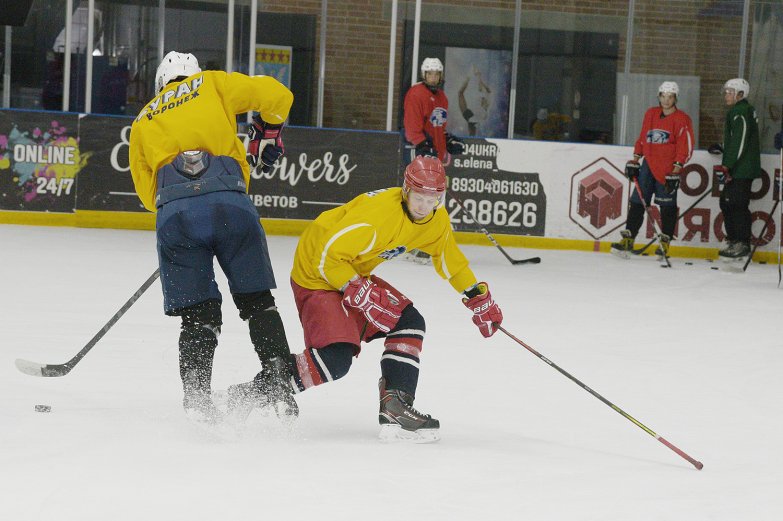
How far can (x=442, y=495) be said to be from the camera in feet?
8.87

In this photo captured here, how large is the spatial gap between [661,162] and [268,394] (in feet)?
19.6

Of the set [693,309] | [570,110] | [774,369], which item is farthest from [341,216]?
[570,110]

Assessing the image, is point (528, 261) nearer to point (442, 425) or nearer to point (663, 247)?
point (663, 247)

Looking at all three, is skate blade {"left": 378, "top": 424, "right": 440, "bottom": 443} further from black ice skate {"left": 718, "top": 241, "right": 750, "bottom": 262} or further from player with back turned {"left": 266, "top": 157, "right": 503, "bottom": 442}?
black ice skate {"left": 718, "top": 241, "right": 750, "bottom": 262}

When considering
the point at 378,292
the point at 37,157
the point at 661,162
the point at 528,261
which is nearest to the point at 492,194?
the point at 528,261

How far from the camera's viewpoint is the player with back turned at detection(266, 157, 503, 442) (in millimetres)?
3139

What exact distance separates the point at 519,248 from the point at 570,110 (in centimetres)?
168

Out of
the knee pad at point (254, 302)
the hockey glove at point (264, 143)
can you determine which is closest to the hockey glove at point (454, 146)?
the hockey glove at point (264, 143)

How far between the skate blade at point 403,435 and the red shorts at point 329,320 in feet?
0.81

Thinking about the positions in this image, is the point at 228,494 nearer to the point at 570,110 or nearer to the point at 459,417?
the point at 459,417

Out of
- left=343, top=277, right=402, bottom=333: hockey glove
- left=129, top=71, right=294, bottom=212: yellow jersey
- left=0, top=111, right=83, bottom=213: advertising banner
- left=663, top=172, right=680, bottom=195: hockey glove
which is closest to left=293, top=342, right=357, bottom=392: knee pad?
left=343, top=277, right=402, bottom=333: hockey glove

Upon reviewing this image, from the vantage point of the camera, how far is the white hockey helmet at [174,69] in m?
3.29

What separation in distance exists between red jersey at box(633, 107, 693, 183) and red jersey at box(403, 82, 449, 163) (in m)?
1.58

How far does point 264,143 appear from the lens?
350 centimetres
